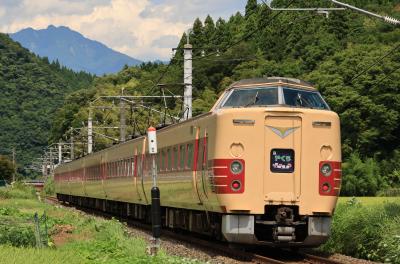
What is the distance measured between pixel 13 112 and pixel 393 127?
96.5 m

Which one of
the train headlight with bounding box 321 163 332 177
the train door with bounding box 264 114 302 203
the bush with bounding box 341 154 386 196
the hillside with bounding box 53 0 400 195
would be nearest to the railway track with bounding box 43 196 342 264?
the train door with bounding box 264 114 302 203

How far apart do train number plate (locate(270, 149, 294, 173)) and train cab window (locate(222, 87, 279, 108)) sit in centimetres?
113

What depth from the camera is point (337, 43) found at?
288ft

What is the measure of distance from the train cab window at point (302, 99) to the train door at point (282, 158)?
28.0 inches

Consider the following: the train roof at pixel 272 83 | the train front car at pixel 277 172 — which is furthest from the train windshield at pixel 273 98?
the train front car at pixel 277 172

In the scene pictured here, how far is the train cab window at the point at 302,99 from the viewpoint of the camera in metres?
15.6

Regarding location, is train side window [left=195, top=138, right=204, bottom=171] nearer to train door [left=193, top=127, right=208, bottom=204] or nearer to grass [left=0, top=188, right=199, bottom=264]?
train door [left=193, top=127, right=208, bottom=204]

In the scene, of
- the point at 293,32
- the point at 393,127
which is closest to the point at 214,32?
the point at 293,32

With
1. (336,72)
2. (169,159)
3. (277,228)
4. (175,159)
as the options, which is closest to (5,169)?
Result: (336,72)

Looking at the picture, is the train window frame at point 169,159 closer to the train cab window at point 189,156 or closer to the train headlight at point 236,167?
the train cab window at point 189,156

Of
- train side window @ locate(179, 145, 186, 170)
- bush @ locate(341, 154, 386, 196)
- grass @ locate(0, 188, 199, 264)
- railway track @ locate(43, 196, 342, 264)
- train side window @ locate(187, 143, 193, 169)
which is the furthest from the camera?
bush @ locate(341, 154, 386, 196)

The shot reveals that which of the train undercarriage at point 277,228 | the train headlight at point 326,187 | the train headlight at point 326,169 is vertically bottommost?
the train undercarriage at point 277,228

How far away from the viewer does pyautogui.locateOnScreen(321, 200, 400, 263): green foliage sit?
47.8 feet

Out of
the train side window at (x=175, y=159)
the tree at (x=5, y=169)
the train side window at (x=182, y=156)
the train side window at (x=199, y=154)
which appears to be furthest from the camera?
the tree at (x=5, y=169)
